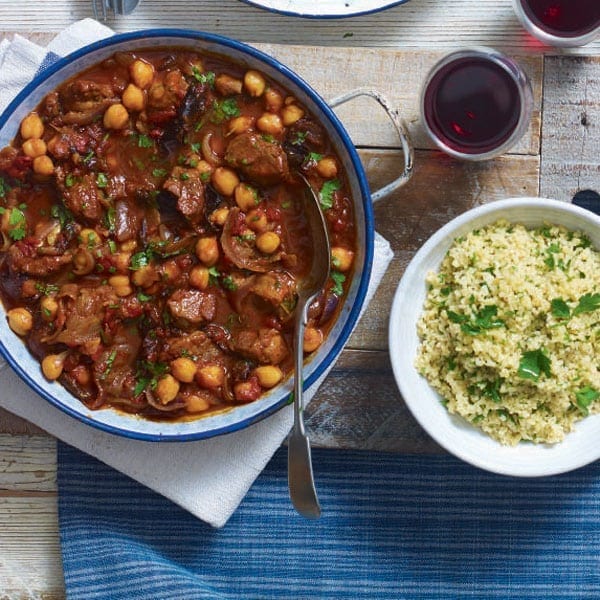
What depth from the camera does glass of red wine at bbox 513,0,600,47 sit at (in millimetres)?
4324

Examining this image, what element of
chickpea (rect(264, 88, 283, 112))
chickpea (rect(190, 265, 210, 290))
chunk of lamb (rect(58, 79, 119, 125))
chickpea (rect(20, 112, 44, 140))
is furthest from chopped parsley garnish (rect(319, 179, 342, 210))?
chickpea (rect(20, 112, 44, 140))

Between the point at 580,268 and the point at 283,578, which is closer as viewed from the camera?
the point at 580,268

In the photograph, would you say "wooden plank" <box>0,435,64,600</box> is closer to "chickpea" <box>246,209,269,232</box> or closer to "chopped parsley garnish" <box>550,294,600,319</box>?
"chickpea" <box>246,209,269,232</box>

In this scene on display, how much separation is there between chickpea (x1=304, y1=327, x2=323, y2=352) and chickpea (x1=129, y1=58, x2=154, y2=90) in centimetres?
135

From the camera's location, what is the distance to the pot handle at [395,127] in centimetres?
410

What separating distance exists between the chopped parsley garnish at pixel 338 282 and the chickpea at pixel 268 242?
0.30m

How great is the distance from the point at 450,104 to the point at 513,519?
217 cm

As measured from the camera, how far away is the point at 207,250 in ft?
13.4

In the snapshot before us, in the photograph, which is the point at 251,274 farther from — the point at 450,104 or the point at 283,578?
the point at 283,578

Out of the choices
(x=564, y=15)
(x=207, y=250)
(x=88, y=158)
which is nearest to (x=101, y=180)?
(x=88, y=158)

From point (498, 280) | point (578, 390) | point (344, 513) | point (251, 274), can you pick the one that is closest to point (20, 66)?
point (251, 274)

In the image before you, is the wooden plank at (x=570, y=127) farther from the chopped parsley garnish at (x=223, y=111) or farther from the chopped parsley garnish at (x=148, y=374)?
the chopped parsley garnish at (x=148, y=374)

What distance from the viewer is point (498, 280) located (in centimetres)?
410

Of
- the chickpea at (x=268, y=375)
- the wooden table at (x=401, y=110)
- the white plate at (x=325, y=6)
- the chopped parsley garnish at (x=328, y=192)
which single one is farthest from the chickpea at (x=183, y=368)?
the white plate at (x=325, y=6)
